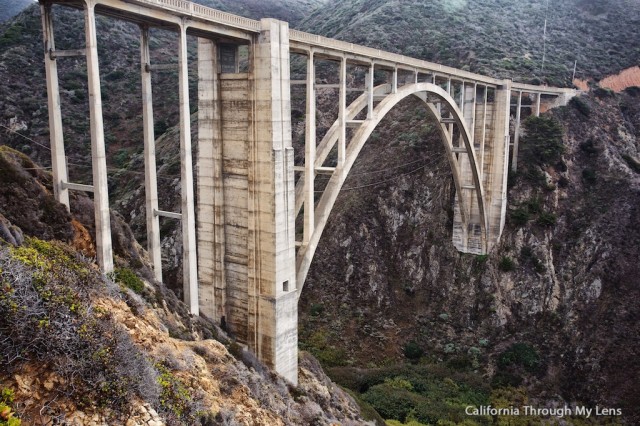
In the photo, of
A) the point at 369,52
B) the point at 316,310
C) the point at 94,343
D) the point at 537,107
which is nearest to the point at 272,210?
the point at 369,52

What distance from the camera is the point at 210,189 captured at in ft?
57.3

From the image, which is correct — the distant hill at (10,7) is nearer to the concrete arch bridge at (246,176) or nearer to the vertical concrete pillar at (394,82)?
the vertical concrete pillar at (394,82)

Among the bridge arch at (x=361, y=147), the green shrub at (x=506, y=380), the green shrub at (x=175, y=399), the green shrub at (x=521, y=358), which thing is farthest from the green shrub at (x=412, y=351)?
the green shrub at (x=175, y=399)

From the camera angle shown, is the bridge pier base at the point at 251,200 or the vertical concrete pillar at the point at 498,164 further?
the vertical concrete pillar at the point at 498,164

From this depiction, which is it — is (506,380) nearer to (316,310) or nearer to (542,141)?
(316,310)

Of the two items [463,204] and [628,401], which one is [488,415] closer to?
[628,401]

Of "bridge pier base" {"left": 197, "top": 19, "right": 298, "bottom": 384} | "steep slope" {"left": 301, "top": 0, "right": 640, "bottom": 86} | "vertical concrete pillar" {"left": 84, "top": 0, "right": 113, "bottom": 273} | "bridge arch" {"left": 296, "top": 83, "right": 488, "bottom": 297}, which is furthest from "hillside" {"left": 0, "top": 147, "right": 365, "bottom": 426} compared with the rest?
"steep slope" {"left": 301, "top": 0, "right": 640, "bottom": 86}

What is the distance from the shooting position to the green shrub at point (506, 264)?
35.2 meters

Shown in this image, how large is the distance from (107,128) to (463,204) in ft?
94.5

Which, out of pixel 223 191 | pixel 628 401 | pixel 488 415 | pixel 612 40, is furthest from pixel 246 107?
pixel 612 40

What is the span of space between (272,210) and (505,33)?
5302cm

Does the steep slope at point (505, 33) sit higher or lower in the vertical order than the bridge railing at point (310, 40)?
higher

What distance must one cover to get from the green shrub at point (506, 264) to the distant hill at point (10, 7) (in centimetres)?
5830

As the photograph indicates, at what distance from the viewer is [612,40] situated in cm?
5872
